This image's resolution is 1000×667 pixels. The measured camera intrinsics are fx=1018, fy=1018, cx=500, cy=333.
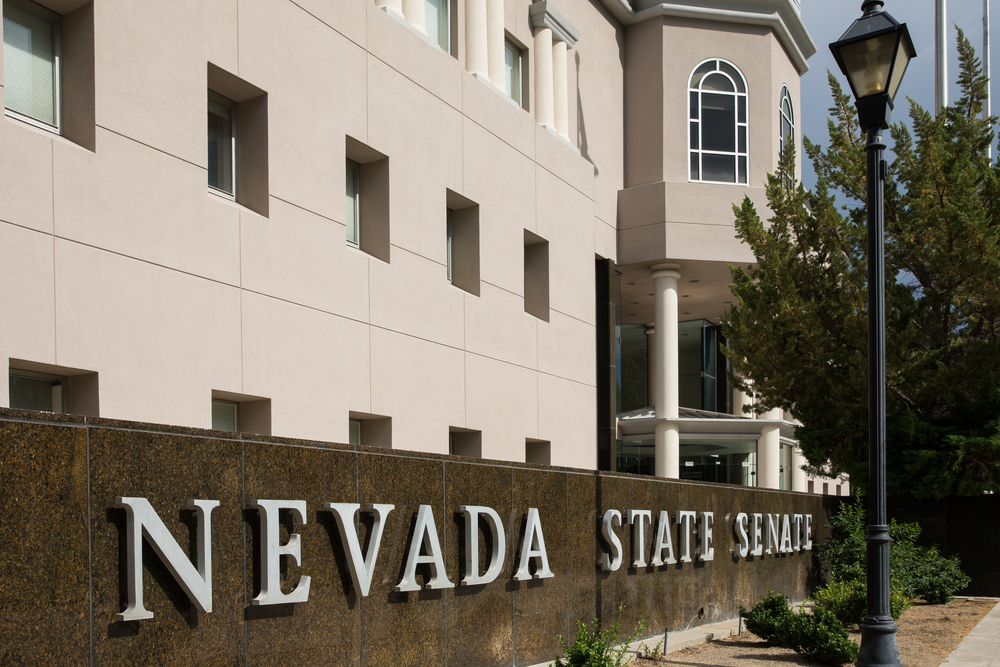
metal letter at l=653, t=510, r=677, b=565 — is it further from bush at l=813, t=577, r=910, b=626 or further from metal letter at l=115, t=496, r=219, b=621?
metal letter at l=115, t=496, r=219, b=621

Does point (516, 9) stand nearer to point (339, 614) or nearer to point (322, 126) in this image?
point (322, 126)

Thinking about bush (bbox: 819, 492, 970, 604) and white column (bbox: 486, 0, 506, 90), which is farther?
white column (bbox: 486, 0, 506, 90)

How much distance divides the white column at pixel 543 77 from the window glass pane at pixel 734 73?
35.9 ft

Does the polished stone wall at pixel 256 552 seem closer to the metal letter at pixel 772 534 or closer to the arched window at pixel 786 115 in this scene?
the metal letter at pixel 772 534

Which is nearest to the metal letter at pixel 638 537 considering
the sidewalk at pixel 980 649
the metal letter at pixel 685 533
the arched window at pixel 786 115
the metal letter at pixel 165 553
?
the metal letter at pixel 685 533

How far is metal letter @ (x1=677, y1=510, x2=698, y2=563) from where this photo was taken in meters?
14.6

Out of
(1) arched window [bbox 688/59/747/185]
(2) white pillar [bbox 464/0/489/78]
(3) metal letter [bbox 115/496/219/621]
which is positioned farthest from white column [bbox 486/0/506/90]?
(3) metal letter [bbox 115/496/219/621]

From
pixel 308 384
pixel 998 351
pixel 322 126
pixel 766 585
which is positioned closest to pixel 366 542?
pixel 308 384

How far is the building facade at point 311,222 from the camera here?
11.0 m

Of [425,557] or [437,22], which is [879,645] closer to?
[425,557]

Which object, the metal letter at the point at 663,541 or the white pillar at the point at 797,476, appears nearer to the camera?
the metal letter at the point at 663,541

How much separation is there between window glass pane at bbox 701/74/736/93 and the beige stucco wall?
1213 cm

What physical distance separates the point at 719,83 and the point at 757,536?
1939cm

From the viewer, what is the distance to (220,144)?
45.1 feet
